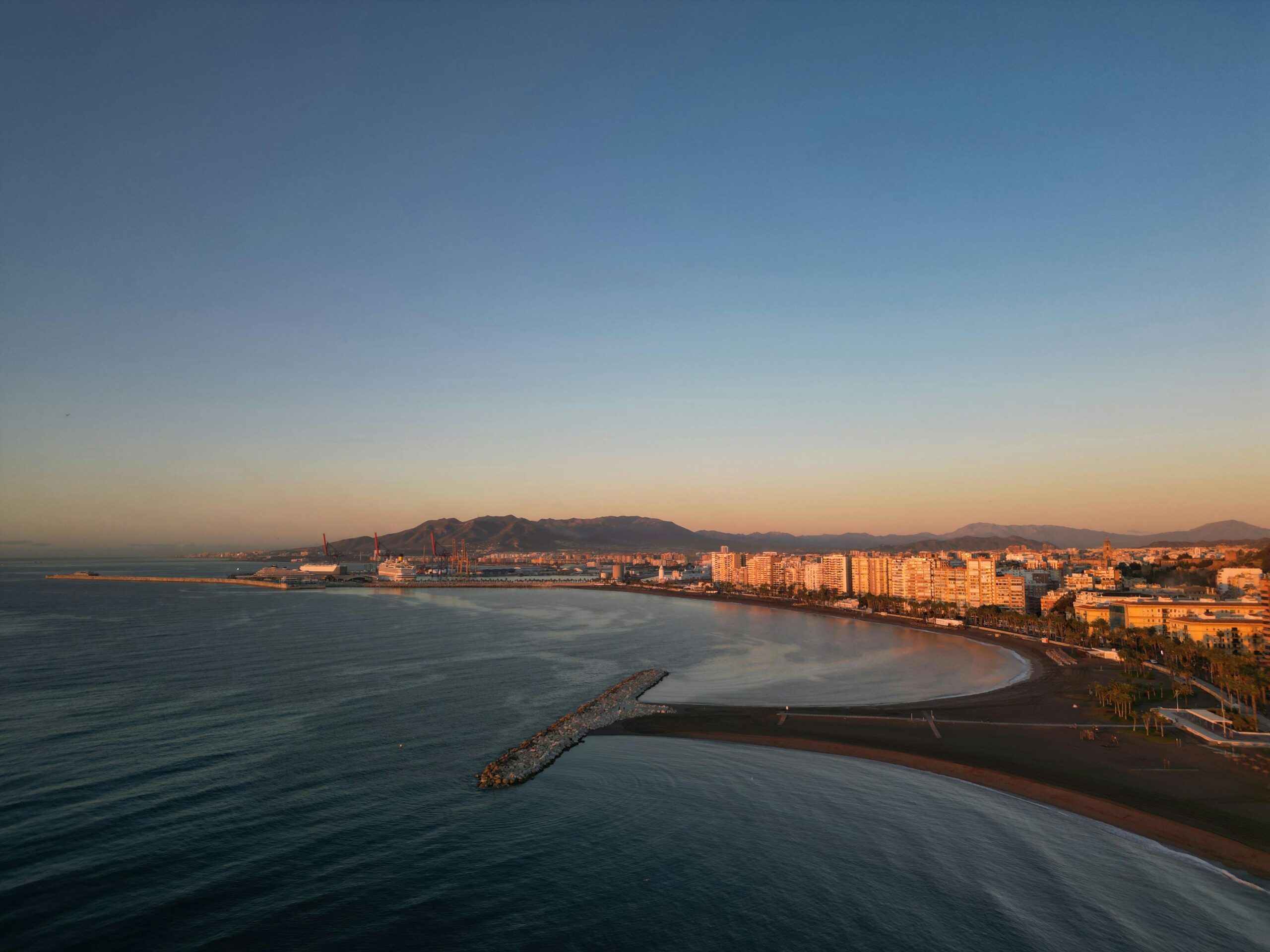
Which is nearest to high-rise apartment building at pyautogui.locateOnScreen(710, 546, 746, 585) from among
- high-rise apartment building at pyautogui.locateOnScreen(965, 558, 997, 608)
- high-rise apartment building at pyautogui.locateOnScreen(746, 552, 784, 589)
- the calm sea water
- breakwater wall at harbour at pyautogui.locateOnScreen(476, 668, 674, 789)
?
high-rise apartment building at pyautogui.locateOnScreen(746, 552, 784, 589)

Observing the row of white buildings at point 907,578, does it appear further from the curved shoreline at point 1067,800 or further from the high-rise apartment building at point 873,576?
the curved shoreline at point 1067,800

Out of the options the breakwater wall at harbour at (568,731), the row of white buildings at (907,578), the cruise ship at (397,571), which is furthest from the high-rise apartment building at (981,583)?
the cruise ship at (397,571)

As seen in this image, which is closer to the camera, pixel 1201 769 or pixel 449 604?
pixel 1201 769

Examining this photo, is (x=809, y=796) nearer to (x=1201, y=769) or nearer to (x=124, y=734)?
(x=1201, y=769)

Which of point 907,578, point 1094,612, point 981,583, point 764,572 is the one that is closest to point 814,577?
point 764,572

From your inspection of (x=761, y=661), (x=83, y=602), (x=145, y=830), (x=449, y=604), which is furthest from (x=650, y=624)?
(x=83, y=602)

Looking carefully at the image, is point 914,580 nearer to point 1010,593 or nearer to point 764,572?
point 1010,593
